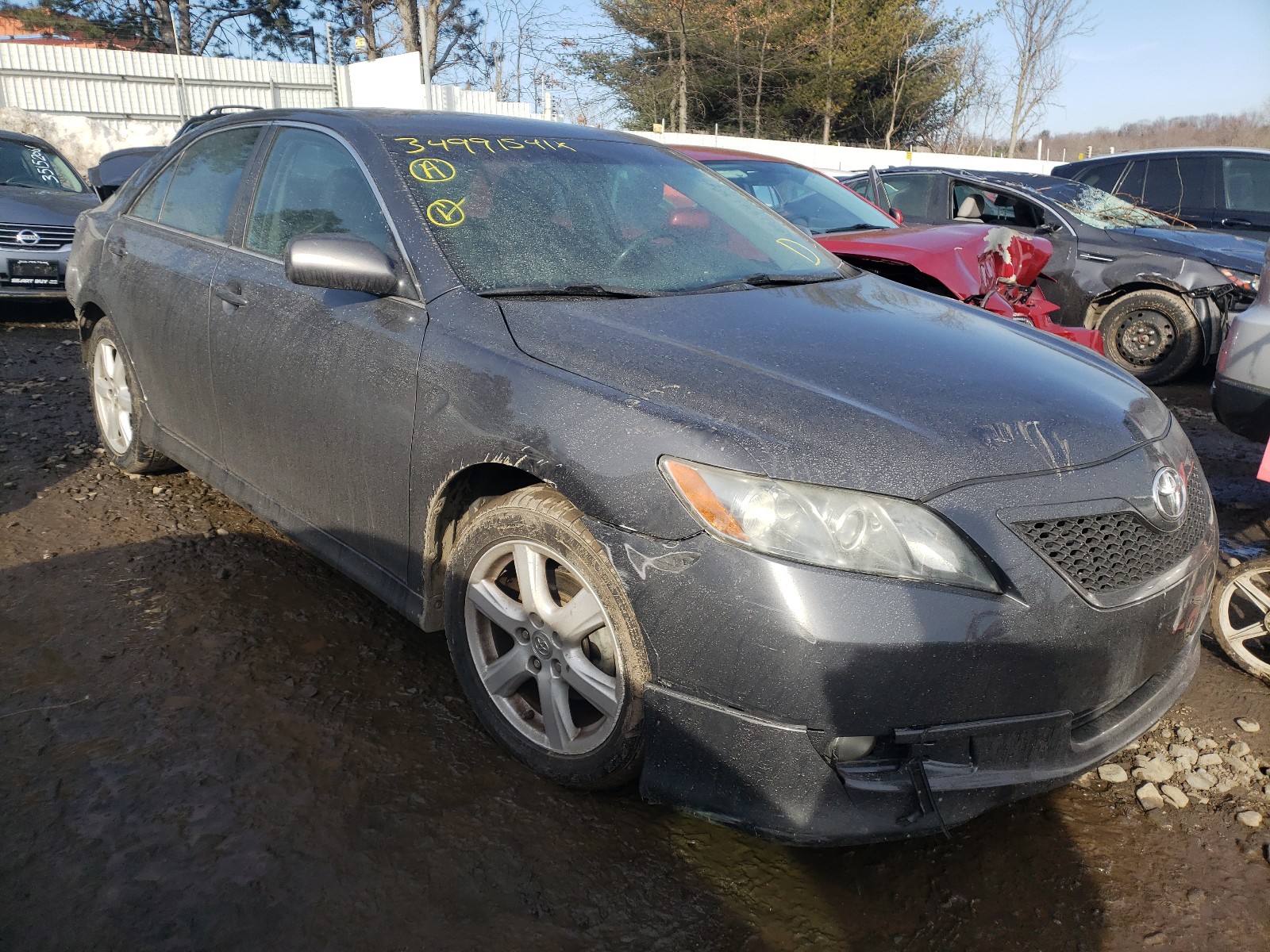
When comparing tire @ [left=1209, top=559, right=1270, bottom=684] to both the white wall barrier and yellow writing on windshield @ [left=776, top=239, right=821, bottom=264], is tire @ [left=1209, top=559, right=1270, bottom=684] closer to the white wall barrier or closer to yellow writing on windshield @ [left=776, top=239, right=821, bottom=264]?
yellow writing on windshield @ [left=776, top=239, right=821, bottom=264]

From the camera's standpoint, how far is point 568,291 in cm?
264

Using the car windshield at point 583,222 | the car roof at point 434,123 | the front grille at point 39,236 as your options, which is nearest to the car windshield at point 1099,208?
the car windshield at point 583,222

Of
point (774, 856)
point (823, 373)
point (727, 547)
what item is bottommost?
point (774, 856)

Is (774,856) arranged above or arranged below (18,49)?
below

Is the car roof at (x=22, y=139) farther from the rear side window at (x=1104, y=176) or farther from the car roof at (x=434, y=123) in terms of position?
the rear side window at (x=1104, y=176)

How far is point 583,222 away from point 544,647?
134 centimetres

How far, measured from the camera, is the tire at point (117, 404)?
410 cm

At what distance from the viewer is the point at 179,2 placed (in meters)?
31.8

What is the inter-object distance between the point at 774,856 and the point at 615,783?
16.2 inches

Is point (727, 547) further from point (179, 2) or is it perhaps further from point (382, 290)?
point (179, 2)

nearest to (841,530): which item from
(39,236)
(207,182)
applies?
(207,182)

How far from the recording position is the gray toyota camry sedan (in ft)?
6.28

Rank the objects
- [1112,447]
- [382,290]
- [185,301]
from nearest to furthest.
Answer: [1112,447] < [382,290] < [185,301]

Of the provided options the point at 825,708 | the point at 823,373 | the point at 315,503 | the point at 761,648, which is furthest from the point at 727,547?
the point at 315,503
